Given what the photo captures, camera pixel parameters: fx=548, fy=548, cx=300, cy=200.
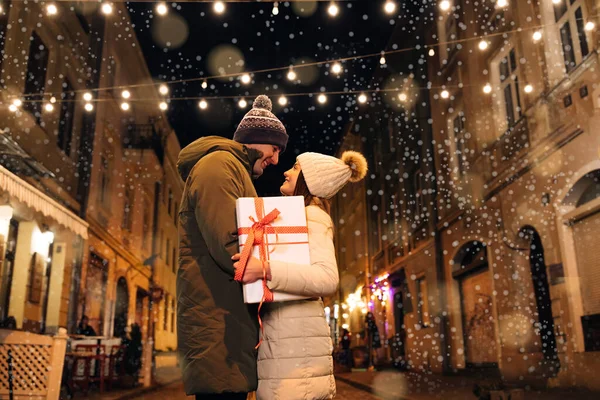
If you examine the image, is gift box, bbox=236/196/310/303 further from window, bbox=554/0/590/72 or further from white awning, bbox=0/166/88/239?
window, bbox=554/0/590/72

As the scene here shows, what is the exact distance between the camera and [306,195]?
2.46m

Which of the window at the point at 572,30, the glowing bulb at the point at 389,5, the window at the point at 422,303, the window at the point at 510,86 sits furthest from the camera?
the window at the point at 422,303

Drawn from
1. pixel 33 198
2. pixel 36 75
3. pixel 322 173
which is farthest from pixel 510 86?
pixel 322 173

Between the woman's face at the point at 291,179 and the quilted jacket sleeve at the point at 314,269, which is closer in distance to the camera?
the quilted jacket sleeve at the point at 314,269

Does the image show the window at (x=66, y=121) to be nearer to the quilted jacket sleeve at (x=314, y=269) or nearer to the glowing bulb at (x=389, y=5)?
the glowing bulb at (x=389, y=5)

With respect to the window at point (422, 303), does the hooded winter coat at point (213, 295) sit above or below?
below

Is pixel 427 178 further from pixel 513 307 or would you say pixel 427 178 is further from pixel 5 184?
pixel 5 184

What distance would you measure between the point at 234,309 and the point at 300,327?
10.7 inches

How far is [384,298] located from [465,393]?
14199 millimetres

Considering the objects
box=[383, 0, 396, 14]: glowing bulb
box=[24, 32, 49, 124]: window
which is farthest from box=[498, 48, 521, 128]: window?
box=[24, 32, 49, 124]: window

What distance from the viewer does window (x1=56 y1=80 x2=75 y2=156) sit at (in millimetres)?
14292

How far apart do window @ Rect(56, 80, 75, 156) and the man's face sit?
1267 cm

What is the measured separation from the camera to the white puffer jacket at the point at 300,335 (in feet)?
6.81

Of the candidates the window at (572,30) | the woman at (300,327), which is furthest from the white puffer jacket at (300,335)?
the window at (572,30)
